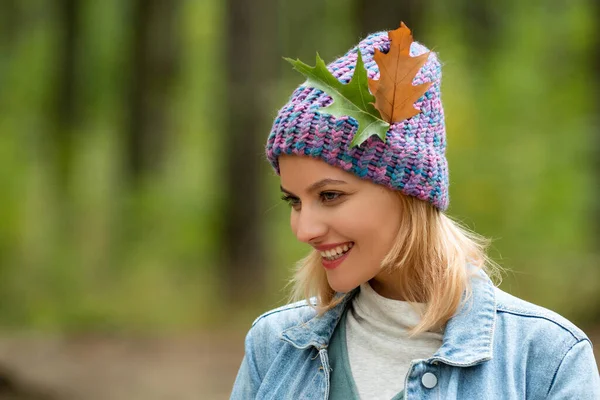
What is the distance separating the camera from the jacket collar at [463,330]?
2.83 meters

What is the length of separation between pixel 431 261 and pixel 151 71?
1281 cm

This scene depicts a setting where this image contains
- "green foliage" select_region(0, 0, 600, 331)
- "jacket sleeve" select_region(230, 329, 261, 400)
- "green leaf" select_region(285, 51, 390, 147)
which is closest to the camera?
"green leaf" select_region(285, 51, 390, 147)

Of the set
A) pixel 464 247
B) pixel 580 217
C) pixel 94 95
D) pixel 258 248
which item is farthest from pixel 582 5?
pixel 464 247

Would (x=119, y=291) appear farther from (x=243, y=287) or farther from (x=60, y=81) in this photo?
(x=60, y=81)

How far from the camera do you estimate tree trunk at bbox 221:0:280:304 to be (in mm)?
10547

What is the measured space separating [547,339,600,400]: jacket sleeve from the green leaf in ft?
2.54

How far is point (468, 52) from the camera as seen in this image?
65.2ft

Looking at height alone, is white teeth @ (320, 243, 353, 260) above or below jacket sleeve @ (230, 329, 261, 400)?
above

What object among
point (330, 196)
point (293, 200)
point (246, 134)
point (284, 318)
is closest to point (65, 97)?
point (246, 134)

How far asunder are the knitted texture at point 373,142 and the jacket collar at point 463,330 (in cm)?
29

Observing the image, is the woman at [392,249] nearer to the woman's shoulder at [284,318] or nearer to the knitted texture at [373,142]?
the knitted texture at [373,142]

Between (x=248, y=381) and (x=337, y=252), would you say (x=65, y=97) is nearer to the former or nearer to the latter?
(x=248, y=381)

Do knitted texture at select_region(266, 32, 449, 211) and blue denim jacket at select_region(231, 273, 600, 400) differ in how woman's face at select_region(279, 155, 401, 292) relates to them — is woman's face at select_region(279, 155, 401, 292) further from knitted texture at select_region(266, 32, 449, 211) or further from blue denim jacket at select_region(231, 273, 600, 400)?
blue denim jacket at select_region(231, 273, 600, 400)

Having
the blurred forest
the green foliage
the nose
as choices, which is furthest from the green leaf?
the green foliage
